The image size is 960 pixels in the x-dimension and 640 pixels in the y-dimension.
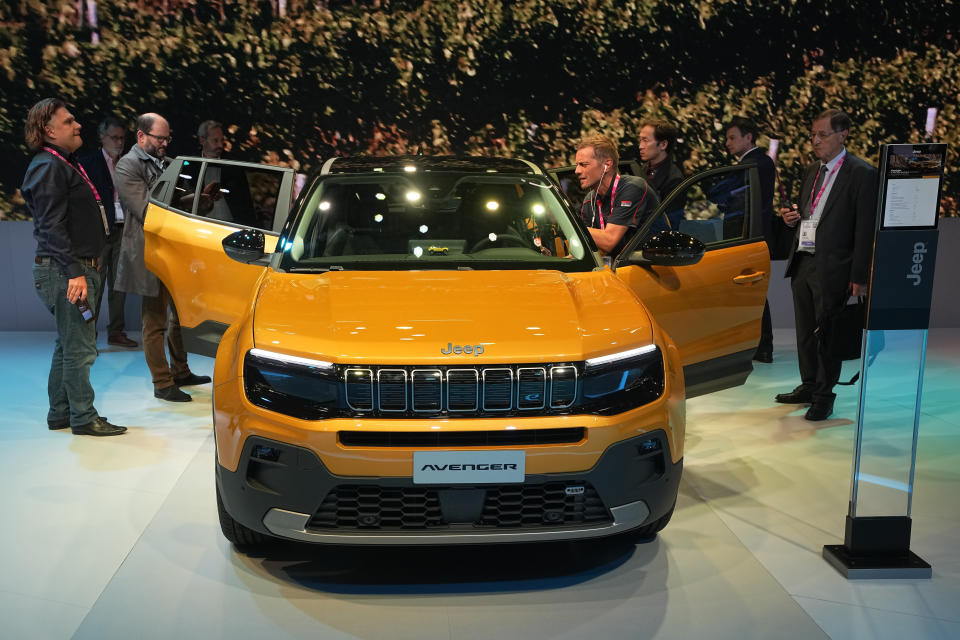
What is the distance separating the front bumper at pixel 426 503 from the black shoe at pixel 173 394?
125 inches

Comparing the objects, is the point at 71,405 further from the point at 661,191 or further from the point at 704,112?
the point at 704,112

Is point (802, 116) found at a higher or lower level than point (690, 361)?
higher

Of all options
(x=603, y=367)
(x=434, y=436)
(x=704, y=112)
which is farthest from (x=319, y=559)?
(x=704, y=112)

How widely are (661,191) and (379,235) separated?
3.22 m

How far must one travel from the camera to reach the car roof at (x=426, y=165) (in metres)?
3.95

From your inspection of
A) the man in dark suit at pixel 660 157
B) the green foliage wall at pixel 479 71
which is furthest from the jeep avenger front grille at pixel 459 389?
the green foliage wall at pixel 479 71

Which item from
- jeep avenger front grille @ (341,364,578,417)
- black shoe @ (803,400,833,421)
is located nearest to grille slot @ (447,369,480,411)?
jeep avenger front grille @ (341,364,578,417)

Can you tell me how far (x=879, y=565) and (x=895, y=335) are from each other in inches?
32.8

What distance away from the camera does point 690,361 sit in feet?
13.3

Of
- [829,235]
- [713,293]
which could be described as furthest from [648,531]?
[829,235]

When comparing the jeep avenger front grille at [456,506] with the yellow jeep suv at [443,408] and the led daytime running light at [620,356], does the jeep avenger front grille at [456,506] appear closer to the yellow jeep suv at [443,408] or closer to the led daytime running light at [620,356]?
the yellow jeep suv at [443,408]

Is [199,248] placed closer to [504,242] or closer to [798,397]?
[504,242]

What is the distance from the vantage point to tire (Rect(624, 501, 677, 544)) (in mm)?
3268

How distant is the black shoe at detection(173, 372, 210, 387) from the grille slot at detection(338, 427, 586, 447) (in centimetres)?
389
